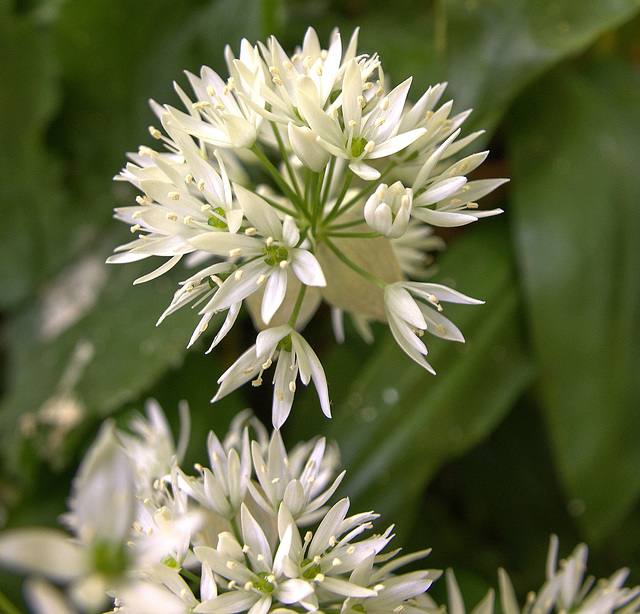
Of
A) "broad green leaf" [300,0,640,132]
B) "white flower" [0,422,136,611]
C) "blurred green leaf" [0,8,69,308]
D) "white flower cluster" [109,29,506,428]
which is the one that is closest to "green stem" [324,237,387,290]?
"white flower cluster" [109,29,506,428]

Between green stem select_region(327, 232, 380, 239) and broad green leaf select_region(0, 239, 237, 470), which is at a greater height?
broad green leaf select_region(0, 239, 237, 470)

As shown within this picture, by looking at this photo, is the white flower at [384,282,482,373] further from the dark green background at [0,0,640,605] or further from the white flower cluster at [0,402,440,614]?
the dark green background at [0,0,640,605]

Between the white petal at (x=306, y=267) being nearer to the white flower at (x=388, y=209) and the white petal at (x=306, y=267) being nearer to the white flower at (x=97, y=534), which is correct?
the white flower at (x=388, y=209)

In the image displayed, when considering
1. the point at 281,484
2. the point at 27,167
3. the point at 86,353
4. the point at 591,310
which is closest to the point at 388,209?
the point at 281,484

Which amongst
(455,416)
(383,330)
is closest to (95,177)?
(383,330)

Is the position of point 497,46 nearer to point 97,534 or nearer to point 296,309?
point 296,309

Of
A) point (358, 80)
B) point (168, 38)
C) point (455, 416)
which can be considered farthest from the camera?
point (168, 38)

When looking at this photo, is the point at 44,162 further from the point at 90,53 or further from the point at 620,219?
the point at 620,219
